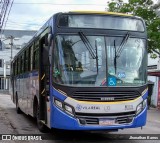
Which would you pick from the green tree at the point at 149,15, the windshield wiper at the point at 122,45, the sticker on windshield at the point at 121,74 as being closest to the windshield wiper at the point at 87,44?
the windshield wiper at the point at 122,45

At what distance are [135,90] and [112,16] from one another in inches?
80.9

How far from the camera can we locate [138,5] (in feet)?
88.2

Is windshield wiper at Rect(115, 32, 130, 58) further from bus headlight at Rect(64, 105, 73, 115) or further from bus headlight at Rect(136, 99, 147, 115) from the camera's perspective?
bus headlight at Rect(64, 105, 73, 115)

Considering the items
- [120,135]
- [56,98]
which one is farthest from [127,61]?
[120,135]

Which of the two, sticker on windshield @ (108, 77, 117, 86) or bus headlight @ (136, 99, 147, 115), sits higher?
sticker on windshield @ (108, 77, 117, 86)

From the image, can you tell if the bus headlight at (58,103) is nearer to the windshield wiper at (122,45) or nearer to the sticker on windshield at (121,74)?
the sticker on windshield at (121,74)

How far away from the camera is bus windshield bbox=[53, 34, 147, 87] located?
9.25 metres

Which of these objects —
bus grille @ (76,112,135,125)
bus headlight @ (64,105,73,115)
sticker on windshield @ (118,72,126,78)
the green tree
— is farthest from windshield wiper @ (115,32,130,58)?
the green tree

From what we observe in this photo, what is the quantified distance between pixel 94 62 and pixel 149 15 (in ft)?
59.8

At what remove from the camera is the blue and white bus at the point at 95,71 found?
908cm

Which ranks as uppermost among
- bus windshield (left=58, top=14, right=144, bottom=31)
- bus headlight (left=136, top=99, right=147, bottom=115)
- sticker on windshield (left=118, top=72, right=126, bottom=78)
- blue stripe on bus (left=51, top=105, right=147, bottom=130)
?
bus windshield (left=58, top=14, right=144, bottom=31)

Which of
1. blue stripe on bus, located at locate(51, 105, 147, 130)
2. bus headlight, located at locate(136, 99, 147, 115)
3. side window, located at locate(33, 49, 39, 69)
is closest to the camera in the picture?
blue stripe on bus, located at locate(51, 105, 147, 130)

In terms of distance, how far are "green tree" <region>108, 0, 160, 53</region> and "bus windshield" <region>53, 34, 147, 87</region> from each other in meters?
15.8

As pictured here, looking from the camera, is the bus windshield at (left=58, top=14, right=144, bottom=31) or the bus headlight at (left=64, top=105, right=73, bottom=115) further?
the bus windshield at (left=58, top=14, right=144, bottom=31)
